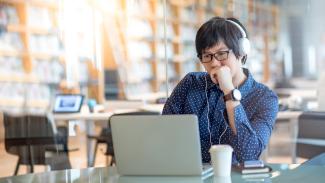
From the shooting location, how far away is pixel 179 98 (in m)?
2.12

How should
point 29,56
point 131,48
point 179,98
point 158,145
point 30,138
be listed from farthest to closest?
point 131,48 → point 29,56 → point 30,138 → point 179,98 → point 158,145

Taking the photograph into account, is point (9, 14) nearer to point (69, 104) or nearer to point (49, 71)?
point (49, 71)

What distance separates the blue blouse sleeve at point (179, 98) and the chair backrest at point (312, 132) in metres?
1.82

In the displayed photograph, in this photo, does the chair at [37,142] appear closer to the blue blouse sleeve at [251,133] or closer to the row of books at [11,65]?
the row of books at [11,65]

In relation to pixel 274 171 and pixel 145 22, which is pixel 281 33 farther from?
pixel 274 171

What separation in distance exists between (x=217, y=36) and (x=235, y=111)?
0.30 metres

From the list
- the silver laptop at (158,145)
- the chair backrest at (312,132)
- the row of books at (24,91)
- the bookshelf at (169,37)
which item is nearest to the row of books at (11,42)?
the row of books at (24,91)

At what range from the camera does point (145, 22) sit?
659cm

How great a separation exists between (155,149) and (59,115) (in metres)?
3.22

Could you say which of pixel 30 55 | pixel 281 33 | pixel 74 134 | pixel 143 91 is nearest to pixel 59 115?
pixel 74 134

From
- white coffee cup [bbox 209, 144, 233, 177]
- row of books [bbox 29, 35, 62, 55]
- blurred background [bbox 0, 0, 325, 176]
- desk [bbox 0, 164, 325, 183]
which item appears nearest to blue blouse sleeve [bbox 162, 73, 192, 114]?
desk [bbox 0, 164, 325, 183]

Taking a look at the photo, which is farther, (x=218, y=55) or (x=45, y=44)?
(x=45, y=44)

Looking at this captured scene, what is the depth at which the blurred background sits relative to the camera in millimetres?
5867

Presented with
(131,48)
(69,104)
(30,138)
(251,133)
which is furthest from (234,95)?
(131,48)
